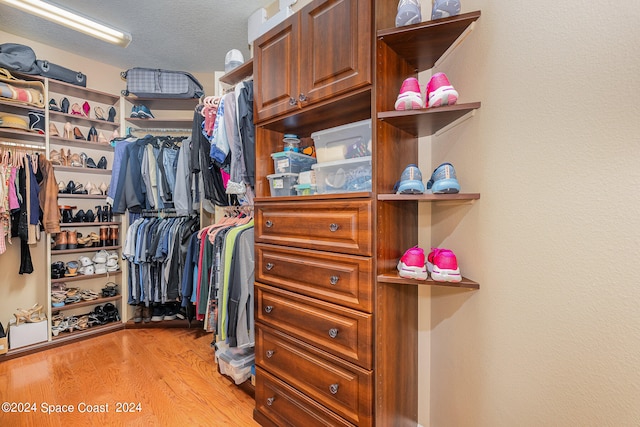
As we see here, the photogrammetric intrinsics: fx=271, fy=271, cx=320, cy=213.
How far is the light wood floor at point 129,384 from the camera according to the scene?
168cm

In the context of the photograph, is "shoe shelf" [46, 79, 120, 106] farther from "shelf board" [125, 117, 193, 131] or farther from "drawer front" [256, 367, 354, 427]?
"drawer front" [256, 367, 354, 427]

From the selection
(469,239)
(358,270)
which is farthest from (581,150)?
(358,270)

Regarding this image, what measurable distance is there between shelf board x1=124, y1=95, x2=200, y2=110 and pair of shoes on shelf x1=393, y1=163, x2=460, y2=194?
294cm

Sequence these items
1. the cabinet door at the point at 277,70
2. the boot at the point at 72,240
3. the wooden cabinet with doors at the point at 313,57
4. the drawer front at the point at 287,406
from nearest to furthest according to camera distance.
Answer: the wooden cabinet with doors at the point at 313,57
the drawer front at the point at 287,406
the cabinet door at the point at 277,70
the boot at the point at 72,240

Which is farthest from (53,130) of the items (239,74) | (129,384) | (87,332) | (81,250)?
(129,384)

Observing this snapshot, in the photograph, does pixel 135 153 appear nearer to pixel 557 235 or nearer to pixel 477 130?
pixel 477 130

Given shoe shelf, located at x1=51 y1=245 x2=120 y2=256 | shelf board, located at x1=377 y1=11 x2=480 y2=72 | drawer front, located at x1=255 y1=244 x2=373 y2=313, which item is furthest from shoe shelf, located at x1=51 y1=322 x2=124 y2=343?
shelf board, located at x1=377 y1=11 x2=480 y2=72

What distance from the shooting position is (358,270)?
3.76ft

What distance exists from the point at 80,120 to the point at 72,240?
131cm

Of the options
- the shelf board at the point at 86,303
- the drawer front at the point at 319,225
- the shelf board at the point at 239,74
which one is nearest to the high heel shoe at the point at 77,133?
the shelf board at the point at 86,303

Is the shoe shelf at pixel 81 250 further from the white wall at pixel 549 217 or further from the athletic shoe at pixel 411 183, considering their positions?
the white wall at pixel 549 217

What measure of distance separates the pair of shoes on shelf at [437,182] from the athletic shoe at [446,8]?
580 millimetres

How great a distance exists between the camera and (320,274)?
4.21 feet

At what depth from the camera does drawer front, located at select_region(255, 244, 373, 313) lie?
3.73 feet
